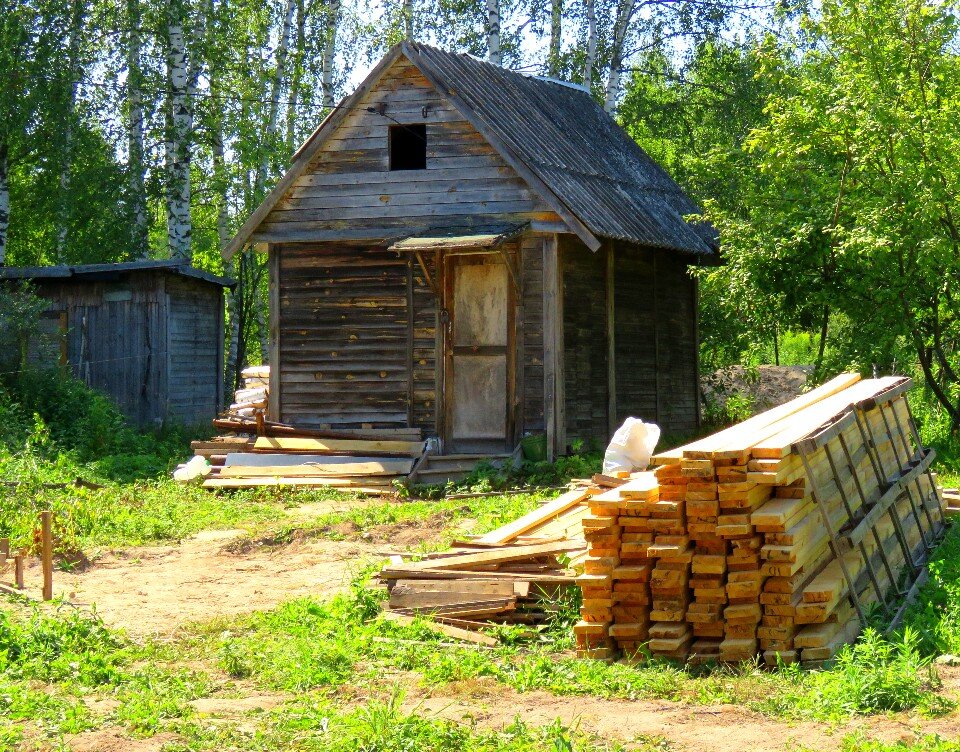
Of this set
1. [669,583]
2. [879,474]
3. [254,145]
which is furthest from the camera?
[254,145]

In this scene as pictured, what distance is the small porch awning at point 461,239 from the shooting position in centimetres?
1530

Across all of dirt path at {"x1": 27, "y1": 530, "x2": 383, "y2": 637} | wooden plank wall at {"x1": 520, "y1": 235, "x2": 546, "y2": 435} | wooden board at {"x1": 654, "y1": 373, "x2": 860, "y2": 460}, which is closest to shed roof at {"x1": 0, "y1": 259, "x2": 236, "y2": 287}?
wooden plank wall at {"x1": 520, "y1": 235, "x2": 546, "y2": 435}

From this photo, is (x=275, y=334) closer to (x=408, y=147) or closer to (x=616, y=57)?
(x=408, y=147)

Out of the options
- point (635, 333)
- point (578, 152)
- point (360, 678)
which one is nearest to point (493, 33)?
point (578, 152)

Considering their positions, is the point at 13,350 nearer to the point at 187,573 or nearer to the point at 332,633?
the point at 187,573

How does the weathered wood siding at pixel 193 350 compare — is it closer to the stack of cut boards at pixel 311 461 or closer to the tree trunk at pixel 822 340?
the stack of cut boards at pixel 311 461

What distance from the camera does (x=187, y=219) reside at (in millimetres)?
23906

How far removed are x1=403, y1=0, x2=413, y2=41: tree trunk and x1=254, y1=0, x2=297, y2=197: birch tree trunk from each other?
452 centimetres

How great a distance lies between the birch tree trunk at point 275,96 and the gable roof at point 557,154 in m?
7.79

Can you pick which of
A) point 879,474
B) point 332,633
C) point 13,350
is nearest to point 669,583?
point 332,633

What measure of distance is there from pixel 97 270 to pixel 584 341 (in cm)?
818

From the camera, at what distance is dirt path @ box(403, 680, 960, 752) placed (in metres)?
5.94

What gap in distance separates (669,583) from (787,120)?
412 inches

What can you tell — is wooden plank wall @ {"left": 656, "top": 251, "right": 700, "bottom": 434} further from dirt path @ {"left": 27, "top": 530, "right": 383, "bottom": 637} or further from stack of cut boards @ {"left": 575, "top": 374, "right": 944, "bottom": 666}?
stack of cut boards @ {"left": 575, "top": 374, "right": 944, "bottom": 666}
